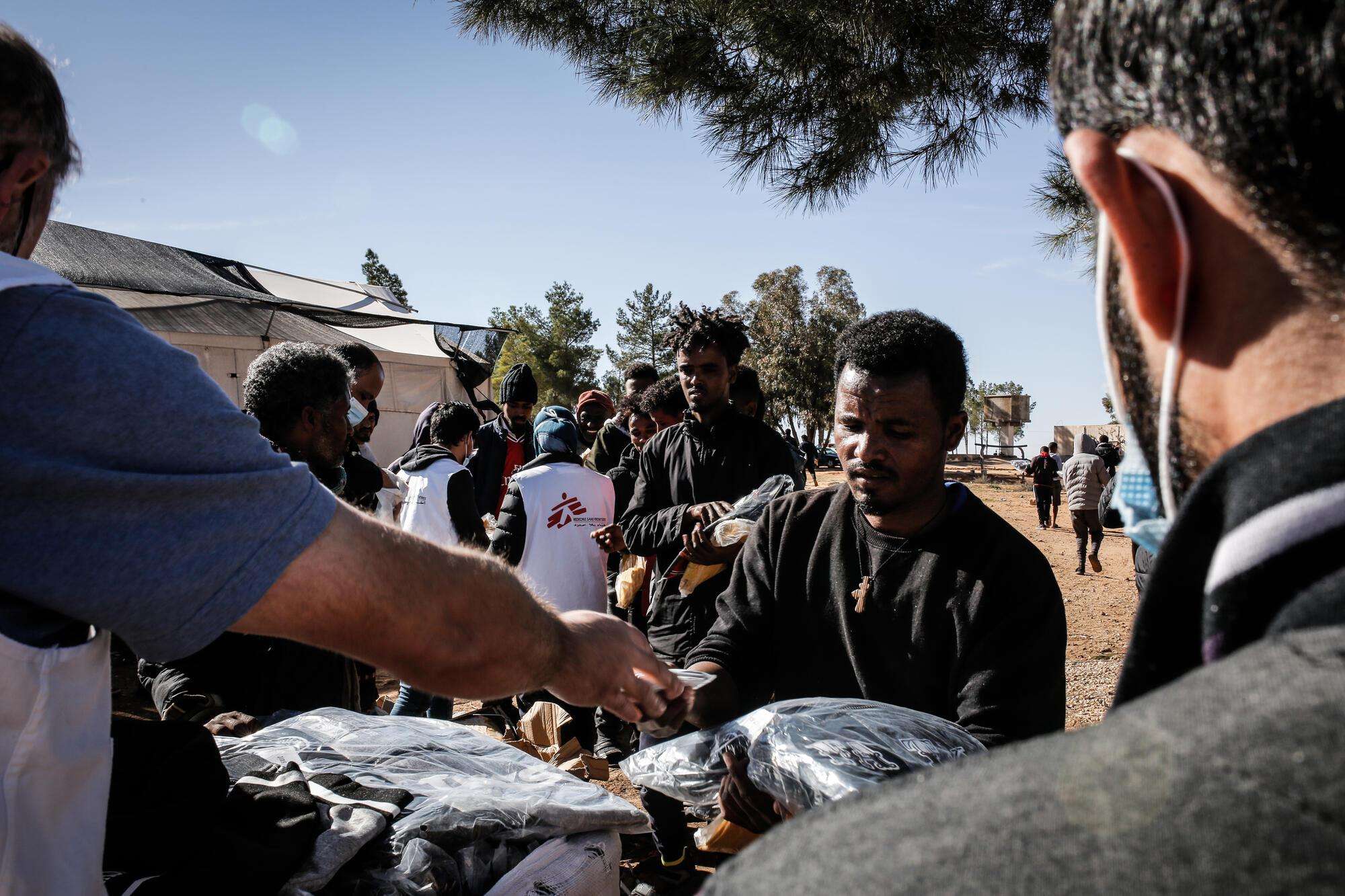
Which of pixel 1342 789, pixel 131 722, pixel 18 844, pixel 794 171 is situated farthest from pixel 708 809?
pixel 794 171

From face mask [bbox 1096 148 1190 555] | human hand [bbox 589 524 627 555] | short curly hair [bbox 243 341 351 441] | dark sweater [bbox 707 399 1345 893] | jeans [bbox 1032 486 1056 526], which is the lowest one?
dark sweater [bbox 707 399 1345 893]

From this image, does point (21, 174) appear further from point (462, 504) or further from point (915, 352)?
point (462, 504)

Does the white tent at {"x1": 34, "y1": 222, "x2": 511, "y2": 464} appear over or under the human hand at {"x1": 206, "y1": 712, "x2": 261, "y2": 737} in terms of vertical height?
over

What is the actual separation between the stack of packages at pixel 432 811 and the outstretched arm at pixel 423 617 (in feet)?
1.18

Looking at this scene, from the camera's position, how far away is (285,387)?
2836mm

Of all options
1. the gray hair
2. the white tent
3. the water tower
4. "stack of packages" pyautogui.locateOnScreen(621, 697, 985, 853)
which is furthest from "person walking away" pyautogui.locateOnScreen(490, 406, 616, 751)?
the water tower

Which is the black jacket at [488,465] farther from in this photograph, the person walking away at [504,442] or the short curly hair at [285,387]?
the short curly hair at [285,387]

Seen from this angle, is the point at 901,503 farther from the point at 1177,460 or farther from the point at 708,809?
the point at 1177,460

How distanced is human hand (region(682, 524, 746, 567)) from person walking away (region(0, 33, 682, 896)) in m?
1.91

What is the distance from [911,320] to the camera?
8.10ft

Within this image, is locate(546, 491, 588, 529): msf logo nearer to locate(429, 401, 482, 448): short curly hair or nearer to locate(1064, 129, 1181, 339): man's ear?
locate(429, 401, 482, 448): short curly hair

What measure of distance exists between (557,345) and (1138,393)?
56984 mm

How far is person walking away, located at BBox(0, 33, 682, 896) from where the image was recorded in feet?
3.24

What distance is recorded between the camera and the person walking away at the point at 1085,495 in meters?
11.2
